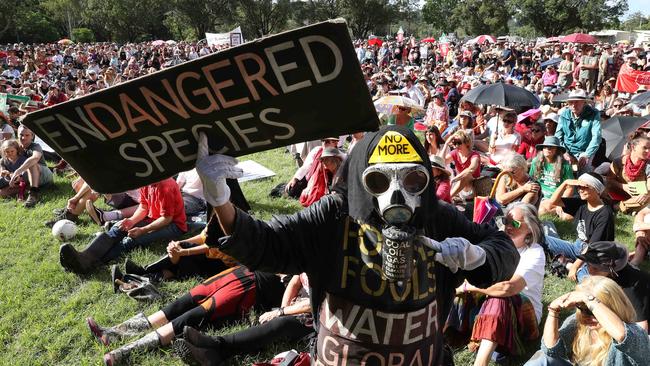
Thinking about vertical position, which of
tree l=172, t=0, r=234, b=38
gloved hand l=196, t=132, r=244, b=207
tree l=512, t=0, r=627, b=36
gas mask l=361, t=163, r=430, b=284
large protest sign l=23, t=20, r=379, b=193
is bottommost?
tree l=512, t=0, r=627, b=36

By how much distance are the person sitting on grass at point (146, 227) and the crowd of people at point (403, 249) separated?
16 mm

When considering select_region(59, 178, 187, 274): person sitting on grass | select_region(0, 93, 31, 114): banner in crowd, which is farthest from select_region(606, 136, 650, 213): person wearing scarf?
select_region(0, 93, 31, 114): banner in crowd

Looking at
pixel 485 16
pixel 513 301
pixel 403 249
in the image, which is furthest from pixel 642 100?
pixel 485 16

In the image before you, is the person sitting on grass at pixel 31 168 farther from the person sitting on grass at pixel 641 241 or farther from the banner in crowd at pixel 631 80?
the banner in crowd at pixel 631 80

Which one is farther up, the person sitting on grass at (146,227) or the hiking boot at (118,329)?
the person sitting on grass at (146,227)

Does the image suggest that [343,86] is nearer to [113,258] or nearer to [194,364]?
[194,364]

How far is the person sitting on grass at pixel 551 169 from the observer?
6.63 meters

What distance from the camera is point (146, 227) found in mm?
5801

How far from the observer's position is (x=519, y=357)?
3.90 m

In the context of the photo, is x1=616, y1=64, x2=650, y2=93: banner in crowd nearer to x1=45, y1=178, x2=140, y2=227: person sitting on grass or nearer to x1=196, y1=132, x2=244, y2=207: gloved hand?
x1=45, y1=178, x2=140, y2=227: person sitting on grass

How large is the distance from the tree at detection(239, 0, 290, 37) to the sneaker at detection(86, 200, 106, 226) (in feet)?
190

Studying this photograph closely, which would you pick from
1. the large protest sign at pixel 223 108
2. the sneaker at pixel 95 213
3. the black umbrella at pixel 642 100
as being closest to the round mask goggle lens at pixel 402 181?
the large protest sign at pixel 223 108

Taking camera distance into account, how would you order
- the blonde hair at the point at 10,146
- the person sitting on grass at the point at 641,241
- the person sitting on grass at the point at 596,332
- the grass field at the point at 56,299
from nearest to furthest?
1. the person sitting on grass at the point at 596,332
2. the grass field at the point at 56,299
3. the person sitting on grass at the point at 641,241
4. the blonde hair at the point at 10,146

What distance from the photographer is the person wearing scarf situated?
6.27 m
